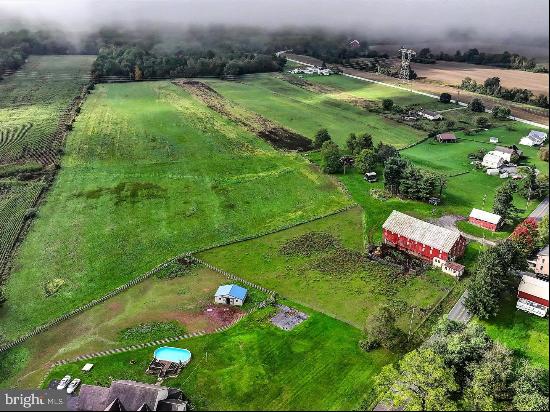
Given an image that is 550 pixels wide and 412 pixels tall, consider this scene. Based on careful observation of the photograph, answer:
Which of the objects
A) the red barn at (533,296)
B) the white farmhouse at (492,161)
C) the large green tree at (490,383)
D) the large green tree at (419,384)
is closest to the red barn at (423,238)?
the red barn at (533,296)

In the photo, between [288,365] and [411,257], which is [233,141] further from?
[288,365]

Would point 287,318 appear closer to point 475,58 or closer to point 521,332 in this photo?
point 521,332

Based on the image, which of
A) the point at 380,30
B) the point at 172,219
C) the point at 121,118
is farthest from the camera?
the point at 380,30

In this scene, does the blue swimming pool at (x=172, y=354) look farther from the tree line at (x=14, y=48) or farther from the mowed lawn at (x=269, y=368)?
the tree line at (x=14, y=48)

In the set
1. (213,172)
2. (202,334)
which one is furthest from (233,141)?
(202,334)

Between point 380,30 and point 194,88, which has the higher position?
point 380,30

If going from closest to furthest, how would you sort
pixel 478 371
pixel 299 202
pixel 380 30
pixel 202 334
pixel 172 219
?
pixel 478 371 < pixel 202 334 < pixel 172 219 < pixel 299 202 < pixel 380 30

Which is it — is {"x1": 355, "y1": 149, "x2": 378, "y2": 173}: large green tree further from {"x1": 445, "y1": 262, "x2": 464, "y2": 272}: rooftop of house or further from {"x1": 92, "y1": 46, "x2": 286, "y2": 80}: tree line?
{"x1": 92, "y1": 46, "x2": 286, "y2": 80}: tree line
